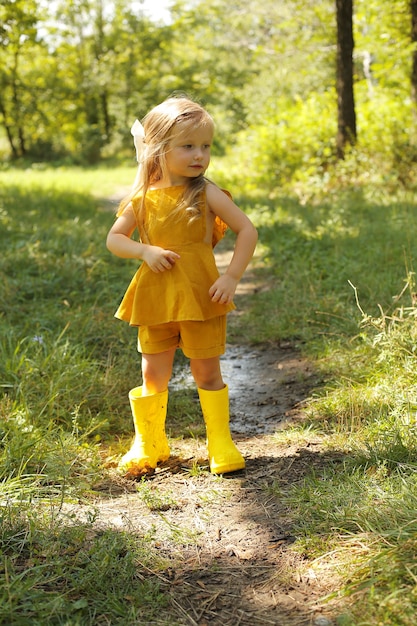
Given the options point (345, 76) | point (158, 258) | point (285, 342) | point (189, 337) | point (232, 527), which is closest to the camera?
point (232, 527)

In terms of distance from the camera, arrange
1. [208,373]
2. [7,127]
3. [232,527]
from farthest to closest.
Answer: [7,127], [208,373], [232,527]

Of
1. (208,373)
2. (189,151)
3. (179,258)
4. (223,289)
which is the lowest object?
(208,373)

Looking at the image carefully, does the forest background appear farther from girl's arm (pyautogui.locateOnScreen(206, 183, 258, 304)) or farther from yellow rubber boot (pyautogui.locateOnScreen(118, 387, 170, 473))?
girl's arm (pyautogui.locateOnScreen(206, 183, 258, 304))

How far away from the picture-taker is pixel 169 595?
207 cm

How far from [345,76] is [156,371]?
27.2ft

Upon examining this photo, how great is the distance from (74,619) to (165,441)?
1279 millimetres

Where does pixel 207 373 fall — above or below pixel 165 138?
below

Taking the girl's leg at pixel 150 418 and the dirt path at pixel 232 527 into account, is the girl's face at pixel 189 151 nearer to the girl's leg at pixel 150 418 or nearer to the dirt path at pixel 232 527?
the girl's leg at pixel 150 418

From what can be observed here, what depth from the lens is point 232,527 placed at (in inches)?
98.6

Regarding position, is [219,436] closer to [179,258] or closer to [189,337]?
[189,337]

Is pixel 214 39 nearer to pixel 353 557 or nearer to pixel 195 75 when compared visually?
pixel 195 75

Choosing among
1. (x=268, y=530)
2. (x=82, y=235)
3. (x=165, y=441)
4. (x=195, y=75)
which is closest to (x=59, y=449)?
(x=165, y=441)

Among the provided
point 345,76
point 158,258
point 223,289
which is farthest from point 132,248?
point 345,76

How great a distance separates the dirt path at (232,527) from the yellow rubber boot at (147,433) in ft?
0.25
